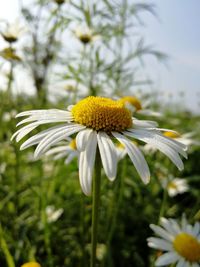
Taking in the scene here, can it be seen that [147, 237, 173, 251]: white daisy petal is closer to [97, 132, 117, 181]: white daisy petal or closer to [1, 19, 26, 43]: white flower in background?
[97, 132, 117, 181]: white daisy petal

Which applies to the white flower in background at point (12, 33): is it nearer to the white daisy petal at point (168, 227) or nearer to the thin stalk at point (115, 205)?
the thin stalk at point (115, 205)

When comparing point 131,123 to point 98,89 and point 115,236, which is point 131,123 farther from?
point 98,89

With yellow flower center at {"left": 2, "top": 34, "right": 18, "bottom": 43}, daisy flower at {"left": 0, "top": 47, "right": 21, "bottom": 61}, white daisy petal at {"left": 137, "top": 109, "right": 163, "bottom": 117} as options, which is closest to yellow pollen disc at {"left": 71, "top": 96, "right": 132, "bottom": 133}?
white daisy petal at {"left": 137, "top": 109, "right": 163, "bottom": 117}

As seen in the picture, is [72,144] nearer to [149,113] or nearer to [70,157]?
[70,157]

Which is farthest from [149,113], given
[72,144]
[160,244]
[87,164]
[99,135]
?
[87,164]

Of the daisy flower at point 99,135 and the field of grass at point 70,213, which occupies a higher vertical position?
the daisy flower at point 99,135

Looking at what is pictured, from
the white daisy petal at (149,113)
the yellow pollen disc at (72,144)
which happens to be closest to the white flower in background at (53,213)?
the yellow pollen disc at (72,144)
